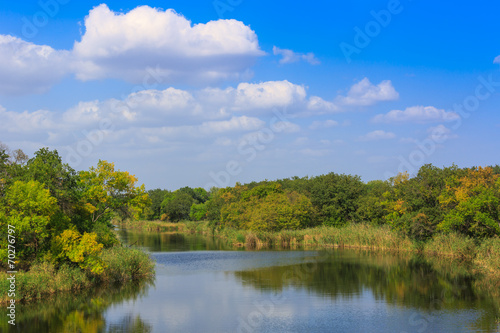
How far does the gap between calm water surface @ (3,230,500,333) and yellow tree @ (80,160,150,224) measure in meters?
6.64

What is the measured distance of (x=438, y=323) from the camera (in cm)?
2378

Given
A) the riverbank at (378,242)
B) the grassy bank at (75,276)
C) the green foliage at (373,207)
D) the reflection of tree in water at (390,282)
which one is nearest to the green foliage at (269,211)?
the riverbank at (378,242)

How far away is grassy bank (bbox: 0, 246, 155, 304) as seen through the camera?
27875 millimetres

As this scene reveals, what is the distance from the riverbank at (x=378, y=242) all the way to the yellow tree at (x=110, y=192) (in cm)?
2823

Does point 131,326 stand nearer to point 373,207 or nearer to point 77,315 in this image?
point 77,315

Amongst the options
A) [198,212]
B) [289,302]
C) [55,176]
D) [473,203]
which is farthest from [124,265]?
[198,212]

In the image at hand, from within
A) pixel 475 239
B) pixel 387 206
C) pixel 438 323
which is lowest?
pixel 438 323

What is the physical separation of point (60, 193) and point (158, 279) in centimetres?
1224

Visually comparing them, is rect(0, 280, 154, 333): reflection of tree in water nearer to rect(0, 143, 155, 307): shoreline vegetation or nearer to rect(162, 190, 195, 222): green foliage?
rect(0, 143, 155, 307): shoreline vegetation

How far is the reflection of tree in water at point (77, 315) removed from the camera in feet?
78.3

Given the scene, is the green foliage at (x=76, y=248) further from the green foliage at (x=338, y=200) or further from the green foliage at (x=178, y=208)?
the green foliage at (x=178, y=208)

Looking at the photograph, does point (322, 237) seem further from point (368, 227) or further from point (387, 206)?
point (387, 206)

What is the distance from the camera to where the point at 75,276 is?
31.2 meters

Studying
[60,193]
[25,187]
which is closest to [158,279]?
[60,193]
